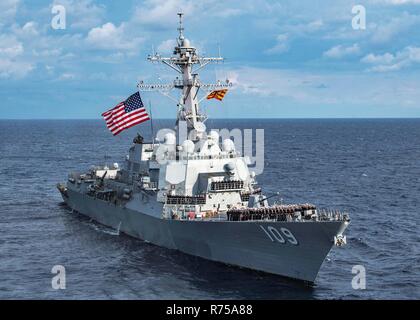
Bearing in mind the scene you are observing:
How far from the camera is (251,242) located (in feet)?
90.3

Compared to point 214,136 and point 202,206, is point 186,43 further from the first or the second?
point 202,206

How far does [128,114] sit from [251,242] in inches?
480

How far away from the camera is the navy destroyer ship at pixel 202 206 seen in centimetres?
2608

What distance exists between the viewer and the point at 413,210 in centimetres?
4231

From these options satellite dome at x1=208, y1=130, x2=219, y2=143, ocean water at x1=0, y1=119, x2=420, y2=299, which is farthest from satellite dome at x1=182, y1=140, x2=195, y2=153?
ocean water at x1=0, y1=119, x2=420, y2=299

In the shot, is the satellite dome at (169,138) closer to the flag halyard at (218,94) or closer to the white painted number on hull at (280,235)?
the flag halyard at (218,94)

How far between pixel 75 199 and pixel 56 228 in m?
6.00

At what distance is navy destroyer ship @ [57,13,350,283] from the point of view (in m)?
26.1

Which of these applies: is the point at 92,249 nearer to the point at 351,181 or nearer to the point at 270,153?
the point at 351,181

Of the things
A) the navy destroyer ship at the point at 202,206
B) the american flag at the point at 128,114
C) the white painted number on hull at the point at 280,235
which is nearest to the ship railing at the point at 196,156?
the navy destroyer ship at the point at 202,206

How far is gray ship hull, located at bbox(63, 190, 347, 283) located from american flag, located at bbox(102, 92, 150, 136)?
17.8 ft

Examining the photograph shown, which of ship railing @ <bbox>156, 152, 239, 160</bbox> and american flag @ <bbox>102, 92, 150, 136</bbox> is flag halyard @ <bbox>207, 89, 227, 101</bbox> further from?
american flag @ <bbox>102, 92, 150, 136</bbox>

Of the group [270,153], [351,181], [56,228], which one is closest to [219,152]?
[56,228]

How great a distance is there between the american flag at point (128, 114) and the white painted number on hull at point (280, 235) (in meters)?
11.6
